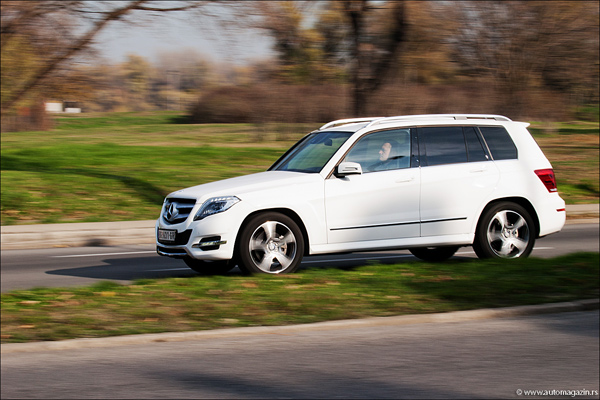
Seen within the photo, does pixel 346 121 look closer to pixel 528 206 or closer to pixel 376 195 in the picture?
pixel 376 195

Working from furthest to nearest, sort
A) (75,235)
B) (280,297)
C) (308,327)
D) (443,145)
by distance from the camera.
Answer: (75,235) < (443,145) < (280,297) < (308,327)

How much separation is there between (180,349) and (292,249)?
3.22 m

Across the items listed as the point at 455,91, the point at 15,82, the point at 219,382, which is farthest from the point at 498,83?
the point at 219,382

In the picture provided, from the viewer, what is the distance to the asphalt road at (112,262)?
1040cm

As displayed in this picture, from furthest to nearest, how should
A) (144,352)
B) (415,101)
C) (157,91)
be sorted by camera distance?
(157,91) → (415,101) → (144,352)

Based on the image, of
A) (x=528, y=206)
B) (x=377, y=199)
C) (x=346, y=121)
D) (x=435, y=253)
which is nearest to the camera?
(x=377, y=199)

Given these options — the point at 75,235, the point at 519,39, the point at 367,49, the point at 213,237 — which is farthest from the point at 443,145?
the point at 519,39

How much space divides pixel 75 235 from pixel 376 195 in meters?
7.39

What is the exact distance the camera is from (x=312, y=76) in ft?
65.4

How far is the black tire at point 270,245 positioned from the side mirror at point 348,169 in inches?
32.4

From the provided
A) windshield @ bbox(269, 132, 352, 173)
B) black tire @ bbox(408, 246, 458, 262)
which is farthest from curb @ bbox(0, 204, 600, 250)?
black tire @ bbox(408, 246, 458, 262)

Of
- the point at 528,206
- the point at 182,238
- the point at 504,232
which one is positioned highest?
the point at 528,206

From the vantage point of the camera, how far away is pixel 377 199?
953 centimetres

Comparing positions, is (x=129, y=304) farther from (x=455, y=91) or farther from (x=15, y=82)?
(x=455, y=91)
